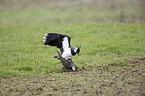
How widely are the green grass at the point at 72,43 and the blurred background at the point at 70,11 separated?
17.0 ft

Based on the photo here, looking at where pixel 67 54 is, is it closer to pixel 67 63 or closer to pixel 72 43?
pixel 67 63

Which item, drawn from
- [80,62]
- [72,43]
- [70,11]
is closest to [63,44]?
[80,62]

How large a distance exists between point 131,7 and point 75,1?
6.01 metres

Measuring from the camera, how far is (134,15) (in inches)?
851

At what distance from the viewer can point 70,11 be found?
23.9 metres

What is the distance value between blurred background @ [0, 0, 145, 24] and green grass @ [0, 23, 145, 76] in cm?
518

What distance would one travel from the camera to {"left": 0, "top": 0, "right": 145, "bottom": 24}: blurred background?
20969 millimetres

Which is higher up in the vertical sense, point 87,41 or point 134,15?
point 134,15

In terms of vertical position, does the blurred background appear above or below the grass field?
above

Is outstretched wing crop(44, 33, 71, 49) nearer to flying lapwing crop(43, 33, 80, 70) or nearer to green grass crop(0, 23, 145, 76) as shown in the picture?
flying lapwing crop(43, 33, 80, 70)

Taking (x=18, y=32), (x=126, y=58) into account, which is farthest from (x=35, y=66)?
(x=18, y=32)

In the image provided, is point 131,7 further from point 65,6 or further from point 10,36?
point 10,36

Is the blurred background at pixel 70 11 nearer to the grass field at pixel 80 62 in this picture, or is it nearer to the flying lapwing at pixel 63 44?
the grass field at pixel 80 62

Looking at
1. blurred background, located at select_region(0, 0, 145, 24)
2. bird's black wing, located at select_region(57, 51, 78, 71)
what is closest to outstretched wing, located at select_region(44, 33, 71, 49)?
bird's black wing, located at select_region(57, 51, 78, 71)
